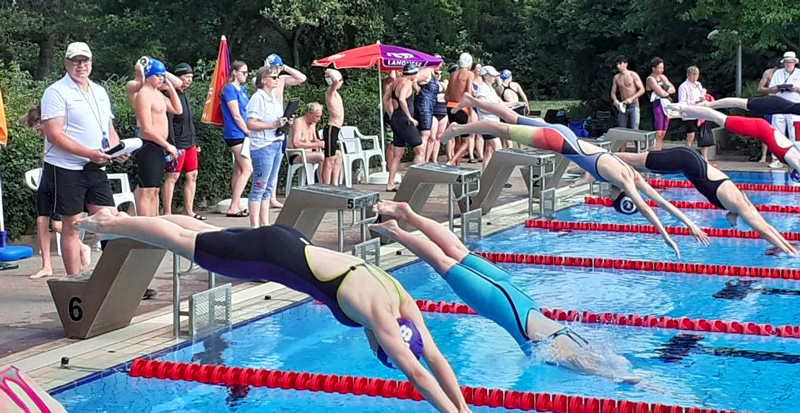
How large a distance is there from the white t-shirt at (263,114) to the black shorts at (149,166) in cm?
122

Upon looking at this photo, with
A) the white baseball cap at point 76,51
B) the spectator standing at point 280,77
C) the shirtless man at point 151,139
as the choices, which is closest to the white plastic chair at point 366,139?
the spectator standing at point 280,77

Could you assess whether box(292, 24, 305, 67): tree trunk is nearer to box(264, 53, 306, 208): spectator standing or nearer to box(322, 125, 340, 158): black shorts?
box(322, 125, 340, 158): black shorts

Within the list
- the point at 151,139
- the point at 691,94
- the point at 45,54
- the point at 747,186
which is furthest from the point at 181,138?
the point at 45,54

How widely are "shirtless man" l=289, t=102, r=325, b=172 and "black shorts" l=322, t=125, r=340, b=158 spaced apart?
0.28ft

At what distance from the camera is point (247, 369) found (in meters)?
5.50

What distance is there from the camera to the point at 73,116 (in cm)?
667

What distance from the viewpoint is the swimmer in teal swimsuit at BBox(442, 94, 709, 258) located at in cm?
705

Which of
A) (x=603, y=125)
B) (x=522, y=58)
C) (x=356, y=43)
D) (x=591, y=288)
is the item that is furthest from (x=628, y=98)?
(x=522, y=58)

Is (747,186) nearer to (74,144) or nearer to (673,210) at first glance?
(673,210)

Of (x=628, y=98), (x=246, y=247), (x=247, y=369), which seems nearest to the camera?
(x=246, y=247)

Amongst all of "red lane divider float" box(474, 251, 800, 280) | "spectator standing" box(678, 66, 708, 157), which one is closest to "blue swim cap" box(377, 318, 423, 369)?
"red lane divider float" box(474, 251, 800, 280)

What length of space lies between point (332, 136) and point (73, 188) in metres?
5.13

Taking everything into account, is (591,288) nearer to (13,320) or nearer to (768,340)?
(768,340)

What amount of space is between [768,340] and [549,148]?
200cm
